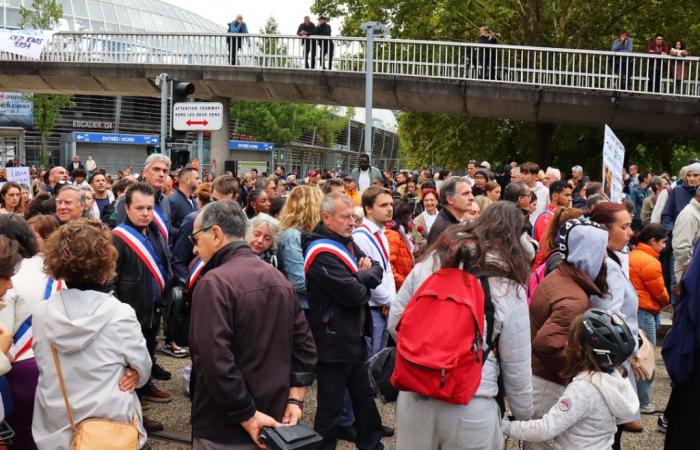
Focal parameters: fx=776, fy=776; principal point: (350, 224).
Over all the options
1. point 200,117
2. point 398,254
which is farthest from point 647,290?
point 200,117

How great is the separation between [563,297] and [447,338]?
1137 mm

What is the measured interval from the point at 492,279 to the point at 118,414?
194cm

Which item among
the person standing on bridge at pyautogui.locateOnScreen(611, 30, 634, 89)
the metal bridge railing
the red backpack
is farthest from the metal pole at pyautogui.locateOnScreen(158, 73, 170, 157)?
the person standing on bridge at pyautogui.locateOnScreen(611, 30, 634, 89)

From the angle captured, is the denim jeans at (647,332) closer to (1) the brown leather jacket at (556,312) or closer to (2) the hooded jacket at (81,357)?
(1) the brown leather jacket at (556,312)

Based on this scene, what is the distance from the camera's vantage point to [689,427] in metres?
4.71

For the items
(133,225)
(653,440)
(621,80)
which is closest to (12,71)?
(621,80)

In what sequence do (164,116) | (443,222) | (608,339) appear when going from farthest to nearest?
1. (164,116)
2. (443,222)
3. (608,339)

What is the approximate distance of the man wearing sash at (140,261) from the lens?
6.04 meters

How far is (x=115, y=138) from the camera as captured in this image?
160 feet

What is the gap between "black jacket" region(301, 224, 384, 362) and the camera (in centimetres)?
534

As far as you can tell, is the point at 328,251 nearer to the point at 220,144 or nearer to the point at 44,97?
the point at 220,144

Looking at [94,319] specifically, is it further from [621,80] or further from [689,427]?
[621,80]

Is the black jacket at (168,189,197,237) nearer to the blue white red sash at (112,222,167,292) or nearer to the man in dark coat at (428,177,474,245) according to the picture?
the blue white red sash at (112,222,167,292)

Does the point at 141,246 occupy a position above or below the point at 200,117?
below
